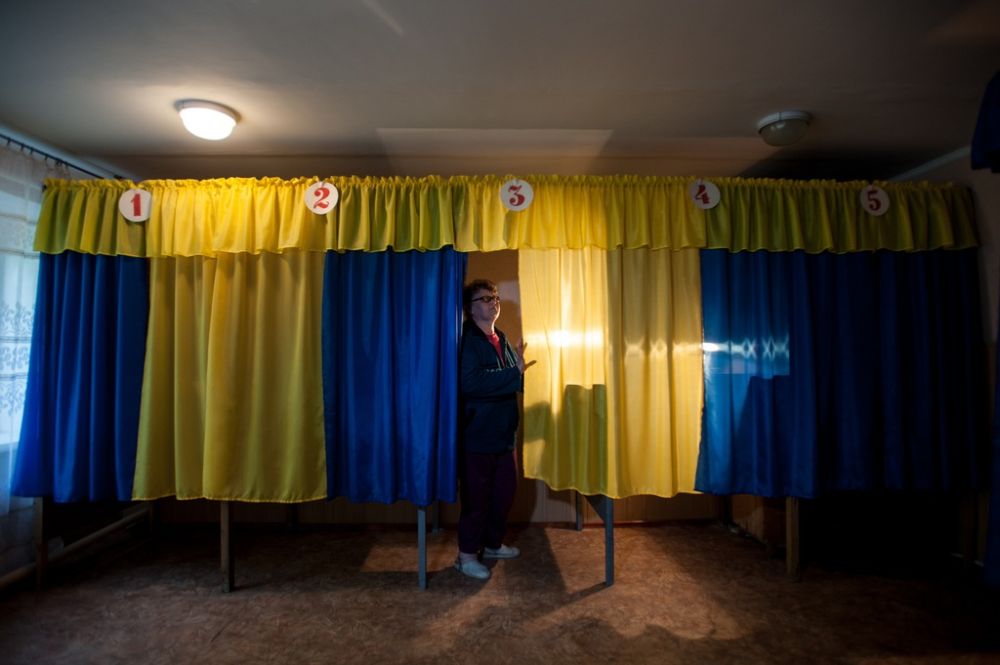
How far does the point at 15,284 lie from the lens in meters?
2.46

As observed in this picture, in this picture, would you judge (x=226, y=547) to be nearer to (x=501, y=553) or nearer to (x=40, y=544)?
(x=40, y=544)

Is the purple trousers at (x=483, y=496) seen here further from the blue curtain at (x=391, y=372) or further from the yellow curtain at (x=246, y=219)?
the yellow curtain at (x=246, y=219)

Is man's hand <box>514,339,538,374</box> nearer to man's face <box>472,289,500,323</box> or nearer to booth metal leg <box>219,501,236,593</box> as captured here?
man's face <box>472,289,500,323</box>

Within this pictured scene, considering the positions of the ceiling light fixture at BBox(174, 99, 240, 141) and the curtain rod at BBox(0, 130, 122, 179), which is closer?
the ceiling light fixture at BBox(174, 99, 240, 141)

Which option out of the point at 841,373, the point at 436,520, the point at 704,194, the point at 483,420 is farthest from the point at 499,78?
the point at 436,520

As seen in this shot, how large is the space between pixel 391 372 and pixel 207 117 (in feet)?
4.56

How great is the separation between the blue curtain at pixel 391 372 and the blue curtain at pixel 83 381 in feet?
3.26

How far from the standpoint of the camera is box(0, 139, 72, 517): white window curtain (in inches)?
94.6

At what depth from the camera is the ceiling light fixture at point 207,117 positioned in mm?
2127

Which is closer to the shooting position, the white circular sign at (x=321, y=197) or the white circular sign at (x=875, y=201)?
the white circular sign at (x=321, y=197)

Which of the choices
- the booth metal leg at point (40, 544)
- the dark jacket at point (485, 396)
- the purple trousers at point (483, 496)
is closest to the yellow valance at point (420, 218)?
the dark jacket at point (485, 396)

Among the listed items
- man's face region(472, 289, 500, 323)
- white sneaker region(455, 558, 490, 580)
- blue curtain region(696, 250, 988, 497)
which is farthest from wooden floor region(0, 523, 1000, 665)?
man's face region(472, 289, 500, 323)

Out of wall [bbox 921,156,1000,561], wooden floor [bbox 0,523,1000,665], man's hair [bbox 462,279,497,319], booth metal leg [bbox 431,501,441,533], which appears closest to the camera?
wooden floor [bbox 0,523,1000,665]

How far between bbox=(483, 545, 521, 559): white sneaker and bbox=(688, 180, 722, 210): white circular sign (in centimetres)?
214
